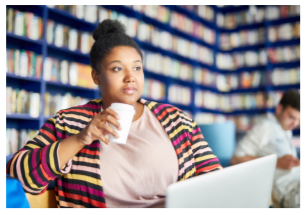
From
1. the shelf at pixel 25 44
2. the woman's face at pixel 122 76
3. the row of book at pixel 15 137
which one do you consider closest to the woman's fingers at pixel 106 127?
the woman's face at pixel 122 76

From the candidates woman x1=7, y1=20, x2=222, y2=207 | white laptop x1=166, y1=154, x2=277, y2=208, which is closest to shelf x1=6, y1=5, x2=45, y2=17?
woman x1=7, y1=20, x2=222, y2=207

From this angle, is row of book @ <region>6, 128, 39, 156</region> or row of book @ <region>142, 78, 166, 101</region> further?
row of book @ <region>142, 78, 166, 101</region>

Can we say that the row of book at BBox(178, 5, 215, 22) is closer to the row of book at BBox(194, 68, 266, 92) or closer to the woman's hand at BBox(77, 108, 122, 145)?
the row of book at BBox(194, 68, 266, 92)

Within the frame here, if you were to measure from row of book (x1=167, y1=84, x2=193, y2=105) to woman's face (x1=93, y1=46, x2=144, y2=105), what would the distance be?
342 cm

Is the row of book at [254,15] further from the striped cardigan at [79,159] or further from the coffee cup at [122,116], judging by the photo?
the coffee cup at [122,116]

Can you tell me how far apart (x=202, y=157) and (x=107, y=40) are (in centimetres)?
61

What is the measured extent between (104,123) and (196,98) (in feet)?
14.9

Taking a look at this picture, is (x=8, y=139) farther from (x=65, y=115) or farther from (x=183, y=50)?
(x=183, y=50)

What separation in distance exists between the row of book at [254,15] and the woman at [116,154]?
495 centimetres

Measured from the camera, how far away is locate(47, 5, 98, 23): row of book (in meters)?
3.25

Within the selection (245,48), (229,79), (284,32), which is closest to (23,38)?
(229,79)

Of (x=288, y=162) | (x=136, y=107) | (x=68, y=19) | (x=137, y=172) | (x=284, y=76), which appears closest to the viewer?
(x=137, y=172)

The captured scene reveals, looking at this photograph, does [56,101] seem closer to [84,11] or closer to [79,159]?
[84,11]

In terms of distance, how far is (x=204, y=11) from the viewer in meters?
5.62
